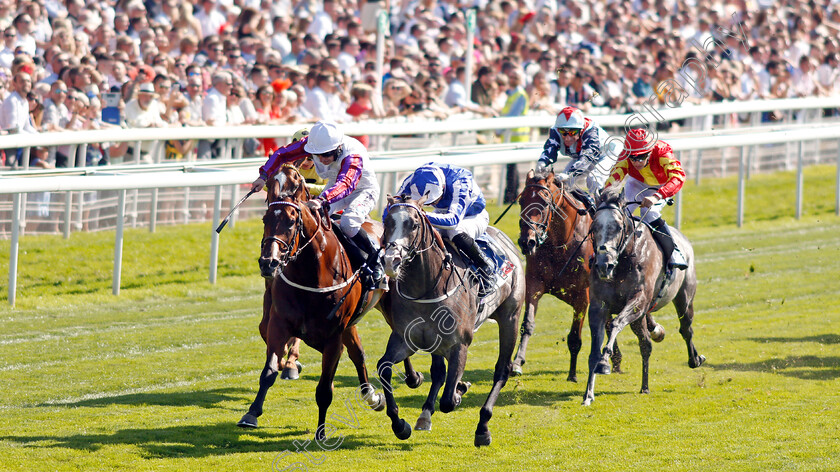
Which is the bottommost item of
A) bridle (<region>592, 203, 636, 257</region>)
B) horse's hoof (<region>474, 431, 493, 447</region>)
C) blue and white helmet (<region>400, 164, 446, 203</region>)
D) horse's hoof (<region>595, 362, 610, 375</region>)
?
horse's hoof (<region>474, 431, 493, 447</region>)

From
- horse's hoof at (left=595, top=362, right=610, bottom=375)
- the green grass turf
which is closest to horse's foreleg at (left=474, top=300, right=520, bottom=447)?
the green grass turf

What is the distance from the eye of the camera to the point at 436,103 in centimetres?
1592

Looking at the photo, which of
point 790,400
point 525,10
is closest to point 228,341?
point 790,400

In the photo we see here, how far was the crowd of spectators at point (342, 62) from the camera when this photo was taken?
13.3 metres

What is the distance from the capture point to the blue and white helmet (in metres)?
7.76

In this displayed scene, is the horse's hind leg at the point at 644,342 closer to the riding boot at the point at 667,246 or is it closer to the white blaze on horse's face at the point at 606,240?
the riding boot at the point at 667,246

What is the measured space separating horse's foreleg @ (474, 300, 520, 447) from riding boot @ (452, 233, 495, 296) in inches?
14.8

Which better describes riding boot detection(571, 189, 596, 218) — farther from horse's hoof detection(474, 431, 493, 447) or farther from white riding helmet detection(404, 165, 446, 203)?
horse's hoof detection(474, 431, 493, 447)

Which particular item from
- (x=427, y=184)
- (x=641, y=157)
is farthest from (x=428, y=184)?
(x=641, y=157)

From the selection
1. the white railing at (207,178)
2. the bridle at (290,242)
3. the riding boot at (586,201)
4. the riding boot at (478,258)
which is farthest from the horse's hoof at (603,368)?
the white railing at (207,178)

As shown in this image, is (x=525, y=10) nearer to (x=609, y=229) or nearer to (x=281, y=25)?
(x=281, y=25)

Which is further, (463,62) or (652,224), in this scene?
(463,62)

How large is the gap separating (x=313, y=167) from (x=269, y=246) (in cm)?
207

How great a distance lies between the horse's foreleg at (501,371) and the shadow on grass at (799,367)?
7.96ft
